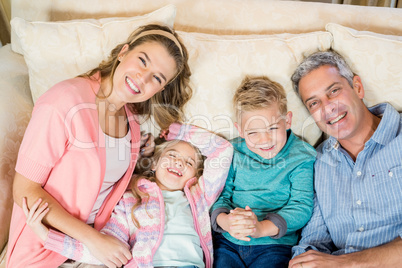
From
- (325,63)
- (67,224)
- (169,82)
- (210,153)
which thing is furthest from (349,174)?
(67,224)

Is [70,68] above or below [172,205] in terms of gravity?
above

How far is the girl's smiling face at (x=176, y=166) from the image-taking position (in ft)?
5.04

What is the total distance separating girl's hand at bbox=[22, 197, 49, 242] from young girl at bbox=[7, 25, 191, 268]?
2 cm

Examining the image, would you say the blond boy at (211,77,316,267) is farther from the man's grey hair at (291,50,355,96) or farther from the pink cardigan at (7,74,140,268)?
the pink cardigan at (7,74,140,268)

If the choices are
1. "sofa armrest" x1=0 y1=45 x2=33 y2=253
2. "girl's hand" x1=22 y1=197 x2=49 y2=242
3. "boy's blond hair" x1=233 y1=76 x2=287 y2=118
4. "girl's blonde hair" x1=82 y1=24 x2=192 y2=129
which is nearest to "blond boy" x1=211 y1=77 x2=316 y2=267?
"boy's blond hair" x1=233 y1=76 x2=287 y2=118

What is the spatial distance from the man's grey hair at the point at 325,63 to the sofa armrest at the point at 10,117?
1.15 m

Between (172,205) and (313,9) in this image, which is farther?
(313,9)

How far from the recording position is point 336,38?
1.53 metres

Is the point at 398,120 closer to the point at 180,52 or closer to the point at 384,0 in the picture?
the point at 180,52

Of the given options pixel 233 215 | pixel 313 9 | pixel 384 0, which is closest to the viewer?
pixel 233 215

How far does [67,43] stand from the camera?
1475mm

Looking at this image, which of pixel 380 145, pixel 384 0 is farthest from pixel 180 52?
pixel 384 0

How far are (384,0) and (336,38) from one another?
3.48 feet

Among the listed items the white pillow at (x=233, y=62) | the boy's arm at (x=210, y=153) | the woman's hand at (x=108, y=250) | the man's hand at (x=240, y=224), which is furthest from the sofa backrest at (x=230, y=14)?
the woman's hand at (x=108, y=250)
